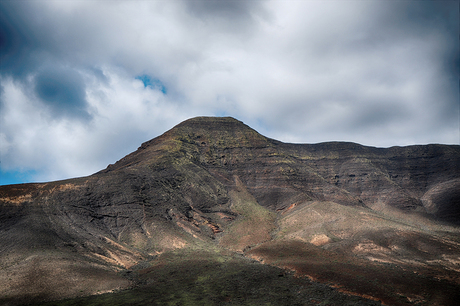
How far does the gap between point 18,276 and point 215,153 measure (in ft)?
237

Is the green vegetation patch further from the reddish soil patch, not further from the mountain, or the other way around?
the reddish soil patch

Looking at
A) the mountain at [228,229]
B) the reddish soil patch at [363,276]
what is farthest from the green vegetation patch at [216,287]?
the reddish soil patch at [363,276]

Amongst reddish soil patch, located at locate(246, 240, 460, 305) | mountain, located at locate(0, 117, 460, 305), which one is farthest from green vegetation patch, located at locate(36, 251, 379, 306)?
reddish soil patch, located at locate(246, 240, 460, 305)

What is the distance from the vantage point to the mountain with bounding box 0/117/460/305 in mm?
31531

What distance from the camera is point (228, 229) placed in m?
65.6

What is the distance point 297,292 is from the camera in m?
30.6

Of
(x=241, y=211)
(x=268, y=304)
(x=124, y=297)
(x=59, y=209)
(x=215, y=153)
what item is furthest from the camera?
(x=215, y=153)

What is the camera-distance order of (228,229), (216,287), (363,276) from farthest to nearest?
(228,229)
(216,287)
(363,276)

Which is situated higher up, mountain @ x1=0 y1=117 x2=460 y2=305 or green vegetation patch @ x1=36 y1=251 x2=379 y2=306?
mountain @ x1=0 y1=117 x2=460 y2=305

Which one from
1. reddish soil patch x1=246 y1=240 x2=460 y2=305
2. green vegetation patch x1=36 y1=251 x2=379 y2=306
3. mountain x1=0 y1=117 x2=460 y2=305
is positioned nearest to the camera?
reddish soil patch x1=246 y1=240 x2=460 y2=305

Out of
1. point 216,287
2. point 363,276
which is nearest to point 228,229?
point 216,287

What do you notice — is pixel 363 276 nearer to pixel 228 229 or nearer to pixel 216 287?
pixel 216 287

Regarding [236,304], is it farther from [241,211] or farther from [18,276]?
[241,211]

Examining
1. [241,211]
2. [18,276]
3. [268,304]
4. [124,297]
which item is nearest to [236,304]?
[268,304]
